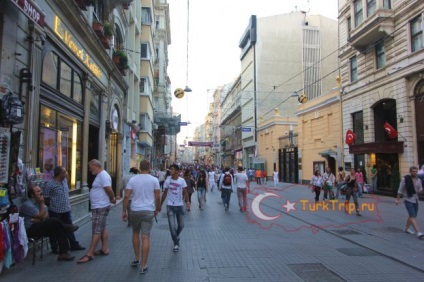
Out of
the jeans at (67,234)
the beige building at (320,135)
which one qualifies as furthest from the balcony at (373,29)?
the jeans at (67,234)

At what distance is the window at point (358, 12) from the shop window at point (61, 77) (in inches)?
774

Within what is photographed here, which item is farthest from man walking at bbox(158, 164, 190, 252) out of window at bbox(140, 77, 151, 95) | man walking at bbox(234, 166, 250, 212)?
window at bbox(140, 77, 151, 95)

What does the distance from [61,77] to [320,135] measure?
2475cm

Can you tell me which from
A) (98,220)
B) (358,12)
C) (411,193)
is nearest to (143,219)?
(98,220)

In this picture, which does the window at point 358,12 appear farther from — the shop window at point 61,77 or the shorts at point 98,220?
the shorts at point 98,220

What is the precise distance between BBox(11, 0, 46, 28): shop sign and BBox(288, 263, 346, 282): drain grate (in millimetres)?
A: 6505

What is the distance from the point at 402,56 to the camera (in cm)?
2020

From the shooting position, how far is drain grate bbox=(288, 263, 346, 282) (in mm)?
5629

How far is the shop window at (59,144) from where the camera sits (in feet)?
29.6

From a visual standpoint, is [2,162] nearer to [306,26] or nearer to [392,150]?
[392,150]

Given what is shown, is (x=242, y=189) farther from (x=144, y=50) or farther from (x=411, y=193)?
(x=144, y=50)

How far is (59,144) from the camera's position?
34.1ft

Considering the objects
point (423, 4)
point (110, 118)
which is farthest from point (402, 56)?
point (110, 118)

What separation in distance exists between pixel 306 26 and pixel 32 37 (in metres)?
47.1
